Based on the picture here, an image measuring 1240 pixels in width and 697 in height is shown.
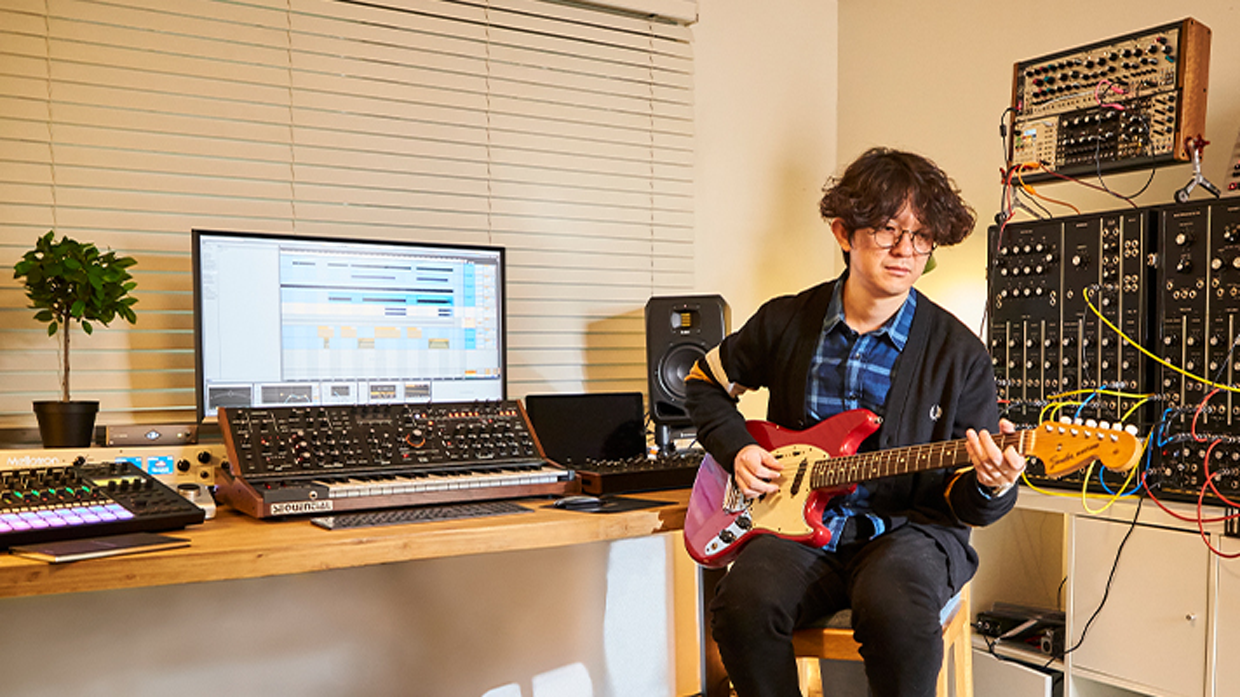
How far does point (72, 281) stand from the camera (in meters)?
1.66

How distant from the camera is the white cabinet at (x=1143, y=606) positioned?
1750 mm

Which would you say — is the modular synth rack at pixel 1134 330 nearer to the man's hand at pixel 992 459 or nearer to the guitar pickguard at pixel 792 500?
the man's hand at pixel 992 459

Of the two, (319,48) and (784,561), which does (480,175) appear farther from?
(784,561)

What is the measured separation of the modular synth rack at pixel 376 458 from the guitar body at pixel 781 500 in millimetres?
297

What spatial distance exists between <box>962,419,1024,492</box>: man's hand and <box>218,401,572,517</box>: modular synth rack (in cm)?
74

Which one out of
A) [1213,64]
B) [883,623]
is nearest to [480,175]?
[883,623]

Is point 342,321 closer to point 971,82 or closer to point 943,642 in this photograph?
point 943,642

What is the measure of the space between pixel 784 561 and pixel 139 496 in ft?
3.26

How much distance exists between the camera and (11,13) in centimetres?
187

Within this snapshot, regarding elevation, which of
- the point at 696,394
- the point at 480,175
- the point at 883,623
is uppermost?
the point at 480,175

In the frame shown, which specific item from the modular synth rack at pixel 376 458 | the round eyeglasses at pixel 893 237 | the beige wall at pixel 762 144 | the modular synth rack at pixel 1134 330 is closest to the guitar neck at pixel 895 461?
the round eyeglasses at pixel 893 237

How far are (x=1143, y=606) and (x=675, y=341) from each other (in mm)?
1183

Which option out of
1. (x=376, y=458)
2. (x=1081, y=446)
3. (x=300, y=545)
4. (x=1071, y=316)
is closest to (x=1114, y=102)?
(x=1071, y=316)

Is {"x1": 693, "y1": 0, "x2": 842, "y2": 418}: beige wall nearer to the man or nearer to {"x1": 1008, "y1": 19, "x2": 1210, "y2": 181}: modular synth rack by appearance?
{"x1": 1008, "y1": 19, "x2": 1210, "y2": 181}: modular synth rack
